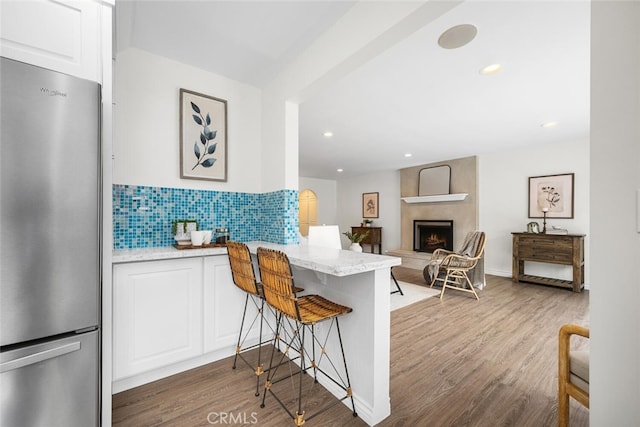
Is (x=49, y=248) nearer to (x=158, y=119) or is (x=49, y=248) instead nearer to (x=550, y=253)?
(x=158, y=119)

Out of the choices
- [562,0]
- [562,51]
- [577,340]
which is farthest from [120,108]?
[577,340]

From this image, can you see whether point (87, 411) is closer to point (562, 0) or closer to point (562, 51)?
point (562, 0)

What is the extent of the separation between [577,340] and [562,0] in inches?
117

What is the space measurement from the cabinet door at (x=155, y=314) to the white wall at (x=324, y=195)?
6841mm

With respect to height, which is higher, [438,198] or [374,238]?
[438,198]

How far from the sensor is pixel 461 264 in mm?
4086

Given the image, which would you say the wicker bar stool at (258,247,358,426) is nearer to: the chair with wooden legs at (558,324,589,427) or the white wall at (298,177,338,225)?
the chair with wooden legs at (558,324,589,427)

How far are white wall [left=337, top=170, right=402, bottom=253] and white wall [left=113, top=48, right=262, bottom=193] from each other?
5.53 m

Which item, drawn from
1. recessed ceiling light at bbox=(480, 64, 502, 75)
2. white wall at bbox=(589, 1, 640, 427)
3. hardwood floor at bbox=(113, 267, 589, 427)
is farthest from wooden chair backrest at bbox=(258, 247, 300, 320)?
recessed ceiling light at bbox=(480, 64, 502, 75)

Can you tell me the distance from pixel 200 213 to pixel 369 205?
20.7 feet

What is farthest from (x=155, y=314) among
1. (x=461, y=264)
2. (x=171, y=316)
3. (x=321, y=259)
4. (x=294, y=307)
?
(x=461, y=264)

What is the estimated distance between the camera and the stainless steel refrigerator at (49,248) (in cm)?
98

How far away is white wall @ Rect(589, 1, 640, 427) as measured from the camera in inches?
31.9

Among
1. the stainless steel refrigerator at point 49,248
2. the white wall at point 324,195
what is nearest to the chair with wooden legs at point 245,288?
the stainless steel refrigerator at point 49,248
